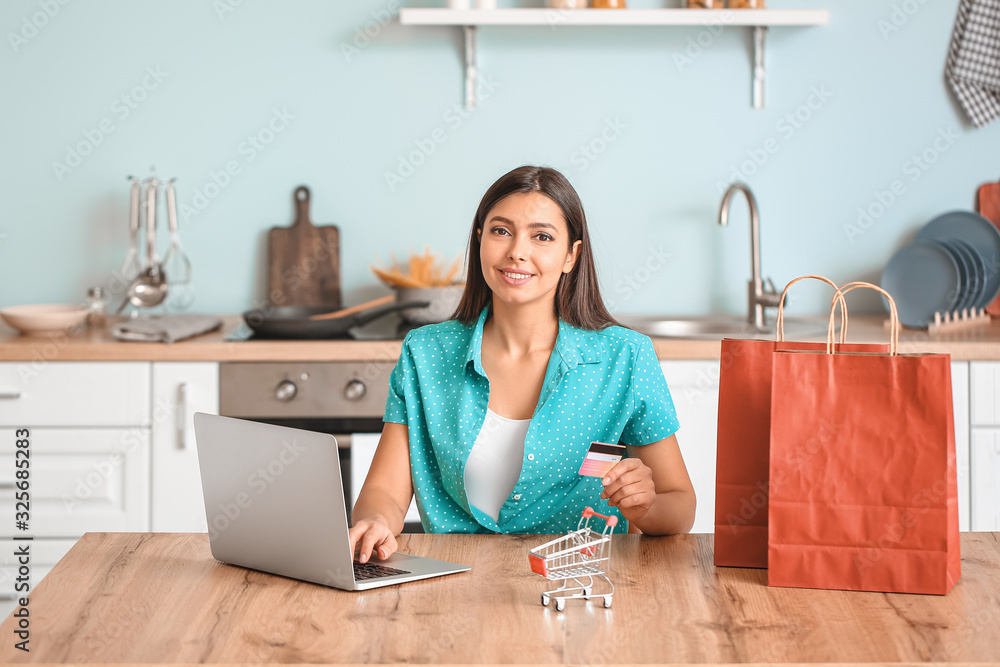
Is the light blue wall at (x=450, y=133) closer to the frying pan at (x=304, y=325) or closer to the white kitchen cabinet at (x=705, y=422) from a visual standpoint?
the frying pan at (x=304, y=325)

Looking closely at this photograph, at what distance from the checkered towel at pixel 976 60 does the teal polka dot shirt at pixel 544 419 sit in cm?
186

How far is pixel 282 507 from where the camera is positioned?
1.06m

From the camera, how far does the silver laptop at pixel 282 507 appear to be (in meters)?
1.01

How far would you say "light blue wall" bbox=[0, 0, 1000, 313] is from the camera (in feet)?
9.13

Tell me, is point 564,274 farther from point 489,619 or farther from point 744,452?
point 489,619

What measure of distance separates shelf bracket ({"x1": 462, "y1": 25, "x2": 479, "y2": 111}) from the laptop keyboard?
1933mm

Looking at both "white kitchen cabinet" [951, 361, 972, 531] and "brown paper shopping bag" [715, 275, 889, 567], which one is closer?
"brown paper shopping bag" [715, 275, 889, 567]

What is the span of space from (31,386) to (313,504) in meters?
1.57

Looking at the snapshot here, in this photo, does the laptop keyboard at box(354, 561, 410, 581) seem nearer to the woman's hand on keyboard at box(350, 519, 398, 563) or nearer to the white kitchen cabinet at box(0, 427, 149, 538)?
the woman's hand on keyboard at box(350, 519, 398, 563)

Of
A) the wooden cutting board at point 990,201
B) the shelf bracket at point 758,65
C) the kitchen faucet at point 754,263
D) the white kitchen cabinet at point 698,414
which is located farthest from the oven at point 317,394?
the wooden cutting board at point 990,201

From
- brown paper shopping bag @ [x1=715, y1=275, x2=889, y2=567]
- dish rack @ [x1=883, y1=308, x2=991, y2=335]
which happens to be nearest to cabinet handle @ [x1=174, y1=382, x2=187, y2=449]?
brown paper shopping bag @ [x1=715, y1=275, x2=889, y2=567]

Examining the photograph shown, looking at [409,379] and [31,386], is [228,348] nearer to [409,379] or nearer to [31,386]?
[31,386]

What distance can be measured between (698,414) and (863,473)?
4.25 feet

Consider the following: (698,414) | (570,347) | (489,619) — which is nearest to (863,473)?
(489,619)
